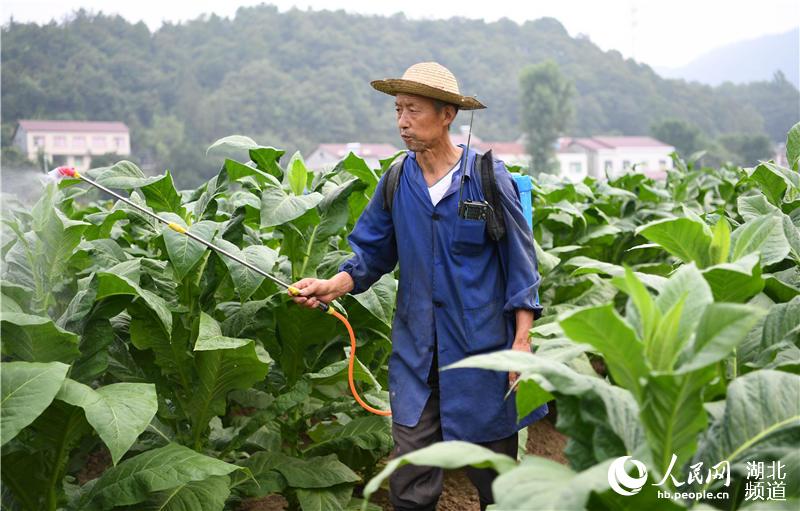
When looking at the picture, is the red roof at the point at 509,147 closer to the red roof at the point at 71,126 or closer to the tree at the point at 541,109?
the tree at the point at 541,109

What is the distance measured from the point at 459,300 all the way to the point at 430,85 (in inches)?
32.2

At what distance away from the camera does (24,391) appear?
2.76m

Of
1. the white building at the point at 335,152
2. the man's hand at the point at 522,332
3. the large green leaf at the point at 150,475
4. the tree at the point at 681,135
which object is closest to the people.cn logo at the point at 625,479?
the man's hand at the point at 522,332

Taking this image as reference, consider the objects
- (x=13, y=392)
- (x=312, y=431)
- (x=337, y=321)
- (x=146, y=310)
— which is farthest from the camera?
(x=312, y=431)

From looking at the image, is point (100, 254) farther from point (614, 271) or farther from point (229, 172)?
point (614, 271)

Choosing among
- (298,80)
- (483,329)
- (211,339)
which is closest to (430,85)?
(483,329)

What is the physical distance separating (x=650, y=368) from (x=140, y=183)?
8.09ft

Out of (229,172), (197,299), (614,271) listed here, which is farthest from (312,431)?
(614,271)

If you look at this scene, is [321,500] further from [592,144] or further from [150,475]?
[592,144]

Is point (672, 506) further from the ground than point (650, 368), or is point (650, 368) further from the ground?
point (650, 368)

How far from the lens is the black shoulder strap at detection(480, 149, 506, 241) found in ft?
11.4

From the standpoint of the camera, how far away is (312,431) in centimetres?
441

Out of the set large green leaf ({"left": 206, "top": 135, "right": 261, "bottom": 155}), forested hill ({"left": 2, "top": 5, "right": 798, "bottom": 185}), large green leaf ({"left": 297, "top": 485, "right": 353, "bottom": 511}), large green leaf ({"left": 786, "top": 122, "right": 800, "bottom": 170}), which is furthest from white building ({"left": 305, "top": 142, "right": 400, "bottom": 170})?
large green leaf ({"left": 786, "top": 122, "right": 800, "bottom": 170})

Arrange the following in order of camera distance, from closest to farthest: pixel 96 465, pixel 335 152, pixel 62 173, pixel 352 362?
pixel 62 173
pixel 352 362
pixel 96 465
pixel 335 152
